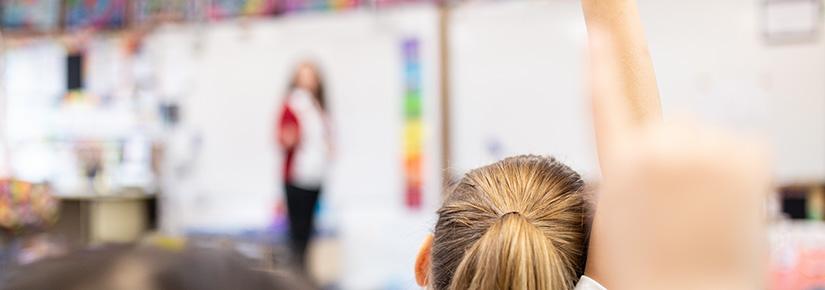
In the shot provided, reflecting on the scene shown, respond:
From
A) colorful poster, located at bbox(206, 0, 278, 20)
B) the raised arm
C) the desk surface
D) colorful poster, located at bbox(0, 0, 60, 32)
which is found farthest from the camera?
colorful poster, located at bbox(0, 0, 60, 32)

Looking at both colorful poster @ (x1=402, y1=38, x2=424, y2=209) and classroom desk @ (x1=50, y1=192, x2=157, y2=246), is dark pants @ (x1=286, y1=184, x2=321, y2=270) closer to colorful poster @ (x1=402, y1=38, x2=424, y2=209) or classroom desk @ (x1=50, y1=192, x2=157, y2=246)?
colorful poster @ (x1=402, y1=38, x2=424, y2=209)

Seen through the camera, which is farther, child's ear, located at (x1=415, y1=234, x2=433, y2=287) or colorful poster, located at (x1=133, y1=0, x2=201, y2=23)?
colorful poster, located at (x1=133, y1=0, x2=201, y2=23)

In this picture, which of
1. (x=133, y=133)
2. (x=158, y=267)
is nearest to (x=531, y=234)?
(x=158, y=267)

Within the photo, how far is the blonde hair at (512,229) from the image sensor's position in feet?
2.10

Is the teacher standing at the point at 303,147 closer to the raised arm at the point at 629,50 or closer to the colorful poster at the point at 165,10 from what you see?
the colorful poster at the point at 165,10

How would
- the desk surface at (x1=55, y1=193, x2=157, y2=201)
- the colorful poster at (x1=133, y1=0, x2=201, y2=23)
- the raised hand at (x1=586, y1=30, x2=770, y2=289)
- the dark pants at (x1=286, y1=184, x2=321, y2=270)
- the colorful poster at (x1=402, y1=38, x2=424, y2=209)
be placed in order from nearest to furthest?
the raised hand at (x1=586, y1=30, x2=770, y2=289) < the colorful poster at (x1=402, y1=38, x2=424, y2=209) < the dark pants at (x1=286, y1=184, x2=321, y2=270) < the colorful poster at (x1=133, y1=0, x2=201, y2=23) < the desk surface at (x1=55, y1=193, x2=157, y2=201)

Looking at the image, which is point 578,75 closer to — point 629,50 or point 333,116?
point 333,116

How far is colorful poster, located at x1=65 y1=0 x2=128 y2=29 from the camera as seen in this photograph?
201 inches

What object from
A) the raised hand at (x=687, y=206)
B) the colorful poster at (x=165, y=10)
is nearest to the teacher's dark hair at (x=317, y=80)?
the colorful poster at (x=165, y=10)

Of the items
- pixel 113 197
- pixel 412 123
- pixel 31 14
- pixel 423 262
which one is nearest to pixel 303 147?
pixel 412 123

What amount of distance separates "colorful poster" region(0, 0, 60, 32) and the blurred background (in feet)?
0.04

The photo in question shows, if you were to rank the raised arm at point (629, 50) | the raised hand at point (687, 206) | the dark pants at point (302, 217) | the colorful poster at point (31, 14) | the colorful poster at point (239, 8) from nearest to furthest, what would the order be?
the raised hand at point (687, 206)
the raised arm at point (629, 50)
the dark pants at point (302, 217)
the colorful poster at point (239, 8)
the colorful poster at point (31, 14)

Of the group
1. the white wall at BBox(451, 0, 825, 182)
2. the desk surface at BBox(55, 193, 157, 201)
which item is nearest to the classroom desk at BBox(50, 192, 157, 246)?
the desk surface at BBox(55, 193, 157, 201)

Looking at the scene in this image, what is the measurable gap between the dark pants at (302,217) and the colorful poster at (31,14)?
197cm
